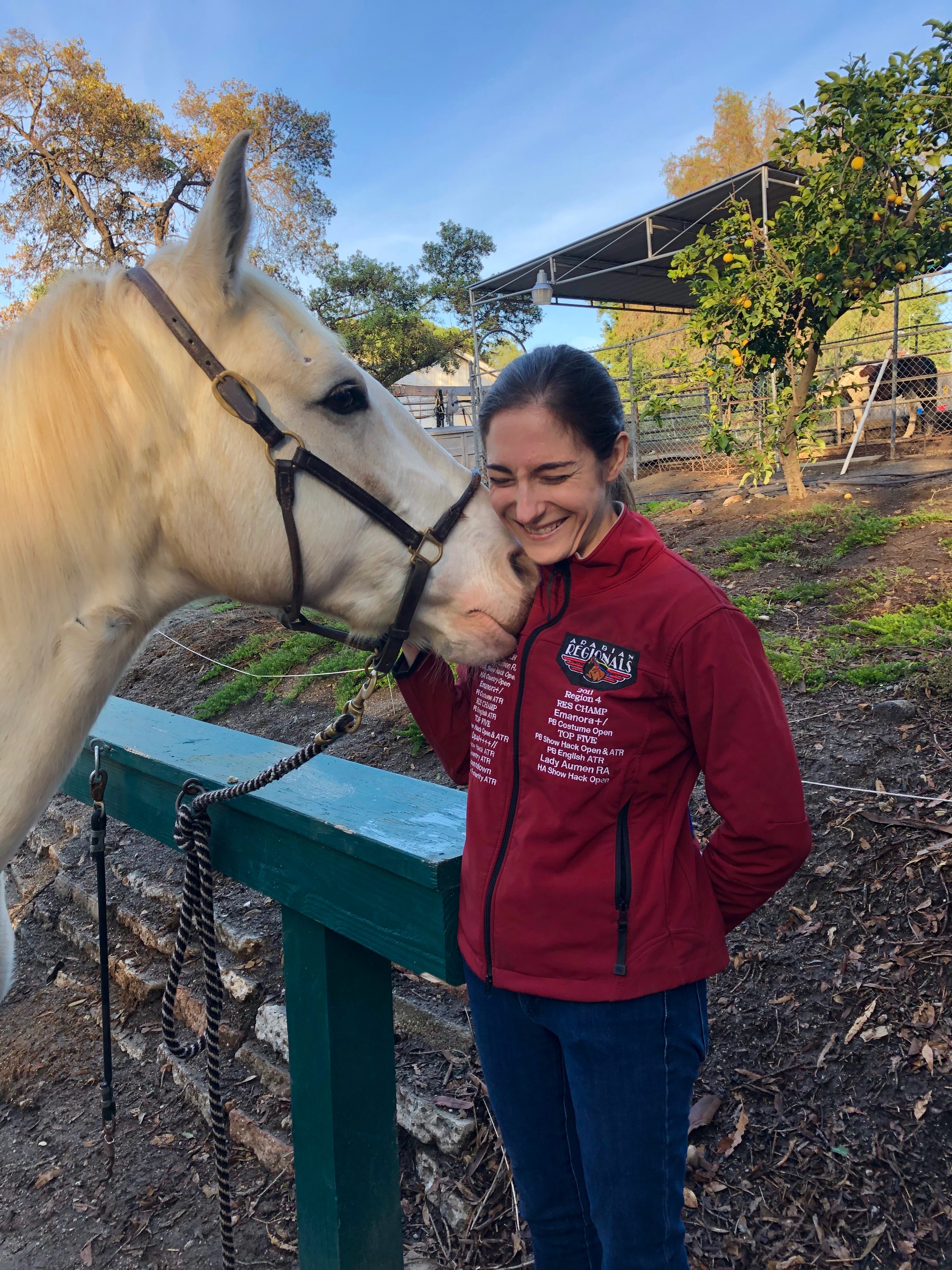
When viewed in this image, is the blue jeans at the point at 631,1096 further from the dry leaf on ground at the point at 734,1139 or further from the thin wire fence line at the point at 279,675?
the thin wire fence line at the point at 279,675

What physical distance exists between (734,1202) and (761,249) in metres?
7.90

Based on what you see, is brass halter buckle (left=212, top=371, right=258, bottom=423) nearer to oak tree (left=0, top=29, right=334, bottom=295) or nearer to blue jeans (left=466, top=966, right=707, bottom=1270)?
blue jeans (left=466, top=966, right=707, bottom=1270)

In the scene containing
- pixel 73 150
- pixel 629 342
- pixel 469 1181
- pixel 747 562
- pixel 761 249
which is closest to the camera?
pixel 469 1181

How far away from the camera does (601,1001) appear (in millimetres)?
1198

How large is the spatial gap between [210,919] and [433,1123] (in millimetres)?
991

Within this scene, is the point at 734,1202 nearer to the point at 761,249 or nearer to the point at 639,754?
the point at 639,754

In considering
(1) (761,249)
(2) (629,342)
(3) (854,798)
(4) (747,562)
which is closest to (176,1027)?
(3) (854,798)

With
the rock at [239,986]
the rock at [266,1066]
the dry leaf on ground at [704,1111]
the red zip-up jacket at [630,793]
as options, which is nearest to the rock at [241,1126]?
the rock at [266,1066]

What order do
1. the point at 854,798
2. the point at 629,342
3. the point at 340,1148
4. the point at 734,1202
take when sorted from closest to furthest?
the point at 340,1148 → the point at 734,1202 → the point at 854,798 → the point at 629,342

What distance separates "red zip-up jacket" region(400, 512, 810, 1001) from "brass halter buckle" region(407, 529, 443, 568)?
0.23 meters

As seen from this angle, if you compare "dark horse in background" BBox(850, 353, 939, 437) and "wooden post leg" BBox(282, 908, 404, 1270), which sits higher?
"dark horse in background" BBox(850, 353, 939, 437)

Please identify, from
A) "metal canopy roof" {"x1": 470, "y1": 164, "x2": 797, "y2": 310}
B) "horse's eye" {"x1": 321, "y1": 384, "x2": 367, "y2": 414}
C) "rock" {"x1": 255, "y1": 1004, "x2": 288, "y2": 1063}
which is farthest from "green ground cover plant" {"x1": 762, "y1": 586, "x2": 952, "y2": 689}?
"metal canopy roof" {"x1": 470, "y1": 164, "x2": 797, "y2": 310}

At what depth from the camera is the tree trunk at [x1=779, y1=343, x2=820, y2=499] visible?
6957 mm

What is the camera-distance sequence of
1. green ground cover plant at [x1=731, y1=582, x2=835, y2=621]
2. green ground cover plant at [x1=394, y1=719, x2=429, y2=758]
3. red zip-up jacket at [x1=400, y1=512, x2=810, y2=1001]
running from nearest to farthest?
red zip-up jacket at [x1=400, y1=512, x2=810, y2=1001] < green ground cover plant at [x1=394, y1=719, x2=429, y2=758] < green ground cover plant at [x1=731, y1=582, x2=835, y2=621]
